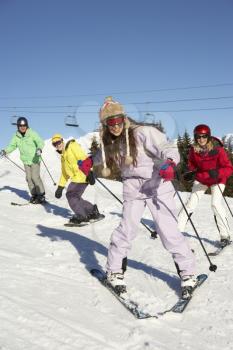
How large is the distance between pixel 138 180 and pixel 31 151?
25.6 ft

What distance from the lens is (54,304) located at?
13.6 ft

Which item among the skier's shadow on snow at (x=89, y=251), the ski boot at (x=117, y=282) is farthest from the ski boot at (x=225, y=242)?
the ski boot at (x=117, y=282)

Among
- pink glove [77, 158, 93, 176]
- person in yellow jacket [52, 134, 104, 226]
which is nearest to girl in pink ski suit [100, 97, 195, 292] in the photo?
pink glove [77, 158, 93, 176]

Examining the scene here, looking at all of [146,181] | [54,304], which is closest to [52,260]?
[54,304]

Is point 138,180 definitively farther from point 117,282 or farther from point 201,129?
point 201,129

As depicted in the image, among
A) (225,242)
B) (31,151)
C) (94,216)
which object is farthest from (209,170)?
(31,151)

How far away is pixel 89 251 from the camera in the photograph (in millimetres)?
6867

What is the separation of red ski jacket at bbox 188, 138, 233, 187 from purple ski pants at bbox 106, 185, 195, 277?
8.49 feet

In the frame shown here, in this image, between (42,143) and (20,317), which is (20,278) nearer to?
(20,317)

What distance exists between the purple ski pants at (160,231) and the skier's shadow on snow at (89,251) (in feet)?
1.74

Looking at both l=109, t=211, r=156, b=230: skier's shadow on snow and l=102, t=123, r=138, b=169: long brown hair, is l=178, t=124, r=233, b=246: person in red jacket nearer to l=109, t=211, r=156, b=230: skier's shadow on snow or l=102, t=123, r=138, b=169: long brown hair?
l=109, t=211, r=156, b=230: skier's shadow on snow

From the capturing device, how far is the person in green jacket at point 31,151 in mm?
11859

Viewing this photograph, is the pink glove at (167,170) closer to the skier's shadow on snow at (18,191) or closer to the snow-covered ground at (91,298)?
the snow-covered ground at (91,298)

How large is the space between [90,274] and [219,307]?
1.78 meters
